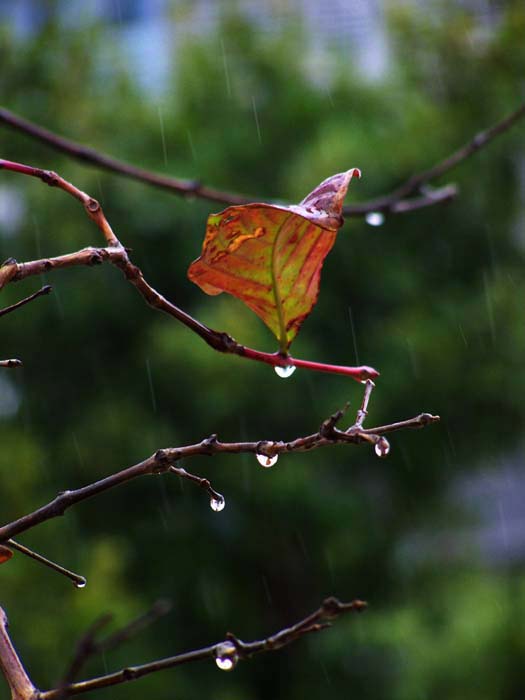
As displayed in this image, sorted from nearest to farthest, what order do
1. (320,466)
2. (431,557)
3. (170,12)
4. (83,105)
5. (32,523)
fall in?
(32,523) → (320,466) → (83,105) → (431,557) → (170,12)

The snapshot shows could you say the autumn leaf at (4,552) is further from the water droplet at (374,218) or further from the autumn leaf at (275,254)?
the water droplet at (374,218)

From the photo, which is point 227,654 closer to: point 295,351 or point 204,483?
point 204,483

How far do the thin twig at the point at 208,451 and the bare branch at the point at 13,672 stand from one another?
0.11 feet

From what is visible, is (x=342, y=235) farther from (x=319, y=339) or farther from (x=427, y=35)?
(x=427, y=35)

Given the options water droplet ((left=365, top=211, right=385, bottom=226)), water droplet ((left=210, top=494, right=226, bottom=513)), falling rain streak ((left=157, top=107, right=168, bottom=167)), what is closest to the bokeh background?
falling rain streak ((left=157, top=107, right=168, bottom=167))

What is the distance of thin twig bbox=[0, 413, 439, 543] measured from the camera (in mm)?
253

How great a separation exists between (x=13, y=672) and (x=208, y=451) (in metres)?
0.09

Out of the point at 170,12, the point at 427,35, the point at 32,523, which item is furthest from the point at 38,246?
the point at 32,523

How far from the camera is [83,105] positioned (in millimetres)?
3096

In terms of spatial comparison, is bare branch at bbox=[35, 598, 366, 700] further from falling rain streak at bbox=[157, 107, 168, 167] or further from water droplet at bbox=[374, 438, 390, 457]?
falling rain streak at bbox=[157, 107, 168, 167]

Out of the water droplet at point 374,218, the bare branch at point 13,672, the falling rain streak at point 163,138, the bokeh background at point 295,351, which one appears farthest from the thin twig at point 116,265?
the falling rain streak at point 163,138

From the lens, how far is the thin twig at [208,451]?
0.83 ft

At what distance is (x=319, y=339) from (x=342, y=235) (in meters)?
0.41

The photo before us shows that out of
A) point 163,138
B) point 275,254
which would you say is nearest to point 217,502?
point 275,254
